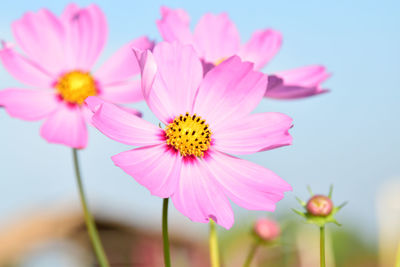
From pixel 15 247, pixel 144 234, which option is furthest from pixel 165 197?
pixel 144 234

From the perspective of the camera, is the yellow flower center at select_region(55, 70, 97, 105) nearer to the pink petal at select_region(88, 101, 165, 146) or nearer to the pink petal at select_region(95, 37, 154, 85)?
the pink petal at select_region(95, 37, 154, 85)

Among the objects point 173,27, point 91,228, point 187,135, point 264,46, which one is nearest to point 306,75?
point 264,46

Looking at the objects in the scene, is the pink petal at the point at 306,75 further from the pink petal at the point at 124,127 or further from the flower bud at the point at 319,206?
the pink petal at the point at 124,127

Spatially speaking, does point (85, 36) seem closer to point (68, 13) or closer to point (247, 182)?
point (68, 13)

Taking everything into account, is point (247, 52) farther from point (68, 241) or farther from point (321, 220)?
point (68, 241)

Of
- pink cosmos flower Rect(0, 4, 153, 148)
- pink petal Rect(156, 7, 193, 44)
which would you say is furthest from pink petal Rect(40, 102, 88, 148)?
pink petal Rect(156, 7, 193, 44)
